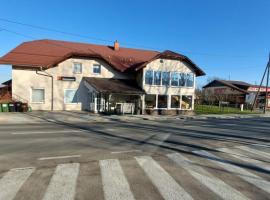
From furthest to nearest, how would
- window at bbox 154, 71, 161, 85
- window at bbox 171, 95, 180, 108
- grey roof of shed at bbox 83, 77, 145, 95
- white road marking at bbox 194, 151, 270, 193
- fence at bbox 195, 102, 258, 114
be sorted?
1. fence at bbox 195, 102, 258, 114
2. window at bbox 171, 95, 180, 108
3. window at bbox 154, 71, 161, 85
4. grey roof of shed at bbox 83, 77, 145, 95
5. white road marking at bbox 194, 151, 270, 193

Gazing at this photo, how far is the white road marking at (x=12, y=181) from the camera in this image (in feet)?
13.9

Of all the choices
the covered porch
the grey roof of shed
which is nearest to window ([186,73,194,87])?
the grey roof of shed

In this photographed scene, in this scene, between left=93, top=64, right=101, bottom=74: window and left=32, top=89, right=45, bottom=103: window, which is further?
left=93, top=64, right=101, bottom=74: window

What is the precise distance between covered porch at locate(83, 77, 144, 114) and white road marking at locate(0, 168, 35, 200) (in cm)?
1726

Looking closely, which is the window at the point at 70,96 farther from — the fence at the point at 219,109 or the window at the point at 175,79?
the fence at the point at 219,109

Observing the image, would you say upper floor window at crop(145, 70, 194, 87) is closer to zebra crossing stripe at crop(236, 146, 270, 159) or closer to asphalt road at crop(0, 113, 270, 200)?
asphalt road at crop(0, 113, 270, 200)

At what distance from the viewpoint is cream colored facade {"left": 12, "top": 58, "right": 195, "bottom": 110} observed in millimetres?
23750

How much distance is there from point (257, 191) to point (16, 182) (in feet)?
17.2

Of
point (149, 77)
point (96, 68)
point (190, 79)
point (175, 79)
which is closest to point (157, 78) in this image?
point (149, 77)

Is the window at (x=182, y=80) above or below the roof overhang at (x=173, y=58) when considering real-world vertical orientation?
below

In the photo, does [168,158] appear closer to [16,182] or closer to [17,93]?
[16,182]

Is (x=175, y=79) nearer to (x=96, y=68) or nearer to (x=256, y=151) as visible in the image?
(x=96, y=68)

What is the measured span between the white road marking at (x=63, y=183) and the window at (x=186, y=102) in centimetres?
2425

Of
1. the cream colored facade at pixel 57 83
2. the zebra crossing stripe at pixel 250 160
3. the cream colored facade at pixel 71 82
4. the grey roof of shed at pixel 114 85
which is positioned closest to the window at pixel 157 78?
the cream colored facade at pixel 71 82
